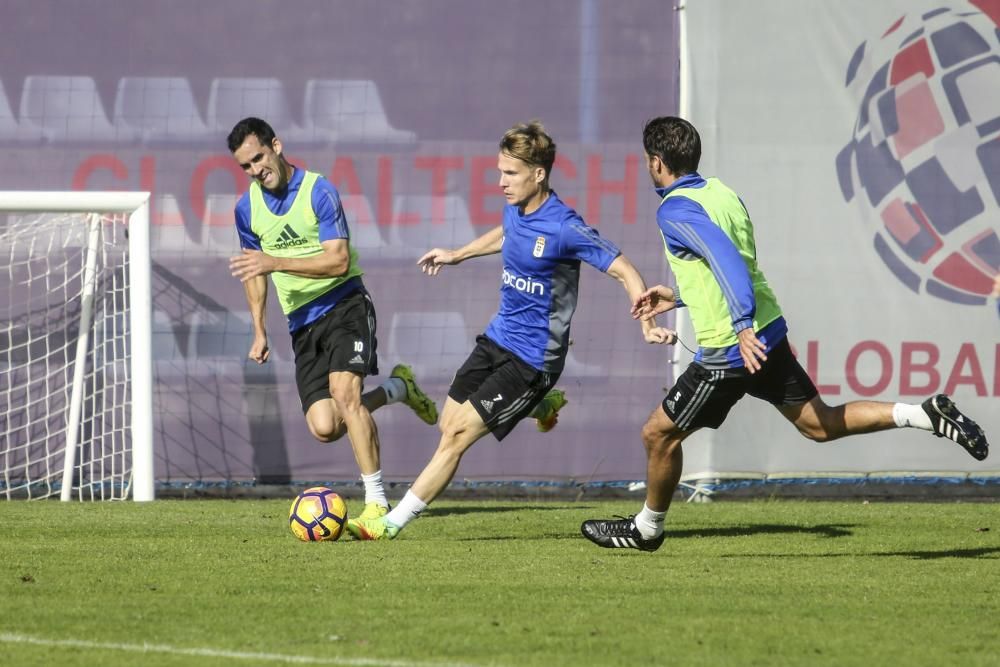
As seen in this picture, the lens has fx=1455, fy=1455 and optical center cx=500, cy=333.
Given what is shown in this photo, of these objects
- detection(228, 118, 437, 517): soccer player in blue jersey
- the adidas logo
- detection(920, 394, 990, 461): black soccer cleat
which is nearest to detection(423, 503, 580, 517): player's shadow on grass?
detection(228, 118, 437, 517): soccer player in blue jersey

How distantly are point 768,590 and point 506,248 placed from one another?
8.03ft

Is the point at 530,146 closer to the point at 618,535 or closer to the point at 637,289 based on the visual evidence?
the point at 637,289

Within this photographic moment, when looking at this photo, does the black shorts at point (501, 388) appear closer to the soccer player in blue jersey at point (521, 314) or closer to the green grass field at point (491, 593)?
the soccer player in blue jersey at point (521, 314)

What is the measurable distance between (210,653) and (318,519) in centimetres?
300

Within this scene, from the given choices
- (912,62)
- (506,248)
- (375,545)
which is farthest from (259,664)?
(912,62)

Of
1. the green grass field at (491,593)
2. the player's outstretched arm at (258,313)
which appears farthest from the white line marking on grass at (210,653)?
the player's outstretched arm at (258,313)

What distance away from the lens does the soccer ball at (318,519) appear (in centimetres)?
760

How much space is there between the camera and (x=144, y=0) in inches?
435

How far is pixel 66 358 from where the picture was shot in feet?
35.8

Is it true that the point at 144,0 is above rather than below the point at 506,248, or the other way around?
above

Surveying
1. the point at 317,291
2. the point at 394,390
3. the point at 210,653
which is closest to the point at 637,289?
the point at 317,291

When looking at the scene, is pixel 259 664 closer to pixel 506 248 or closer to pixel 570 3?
pixel 506 248

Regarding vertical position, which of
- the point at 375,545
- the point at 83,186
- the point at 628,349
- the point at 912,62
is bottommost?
the point at 375,545

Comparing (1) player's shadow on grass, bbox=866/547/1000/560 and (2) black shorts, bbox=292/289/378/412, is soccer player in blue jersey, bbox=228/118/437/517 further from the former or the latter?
(1) player's shadow on grass, bbox=866/547/1000/560
